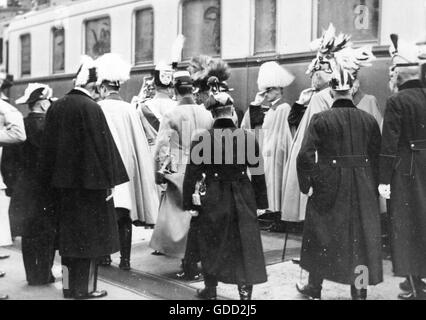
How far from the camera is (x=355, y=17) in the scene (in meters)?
6.00

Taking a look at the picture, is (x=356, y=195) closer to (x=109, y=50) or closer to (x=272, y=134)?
(x=272, y=134)

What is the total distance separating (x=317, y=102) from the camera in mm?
5711

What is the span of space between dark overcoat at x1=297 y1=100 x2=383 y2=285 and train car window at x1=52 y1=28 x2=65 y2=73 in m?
6.86

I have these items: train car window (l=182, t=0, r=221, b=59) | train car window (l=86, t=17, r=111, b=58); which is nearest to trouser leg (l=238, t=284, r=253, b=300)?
train car window (l=182, t=0, r=221, b=59)

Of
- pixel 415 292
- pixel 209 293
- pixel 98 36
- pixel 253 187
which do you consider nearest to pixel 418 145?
pixel 415 292

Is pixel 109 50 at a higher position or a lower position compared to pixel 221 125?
higher

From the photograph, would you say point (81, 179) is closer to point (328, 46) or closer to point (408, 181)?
point (408, 181)

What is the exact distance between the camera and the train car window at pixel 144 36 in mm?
8470

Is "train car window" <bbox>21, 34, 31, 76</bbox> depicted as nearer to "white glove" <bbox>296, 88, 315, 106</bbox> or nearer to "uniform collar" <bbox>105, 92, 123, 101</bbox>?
"uniform collar" <bbox>105, 92, 123, 101</bbox>

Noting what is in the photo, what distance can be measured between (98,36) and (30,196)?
4.80 meters

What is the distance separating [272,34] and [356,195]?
3094 millimetres

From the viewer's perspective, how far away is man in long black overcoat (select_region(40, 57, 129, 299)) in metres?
4.52
